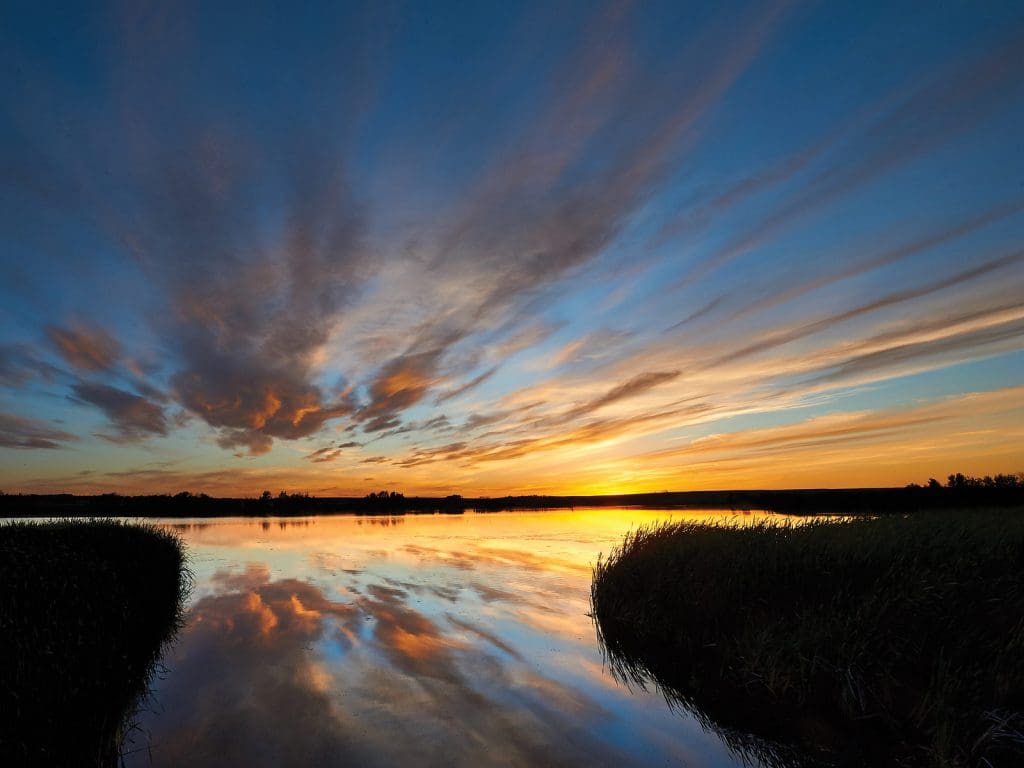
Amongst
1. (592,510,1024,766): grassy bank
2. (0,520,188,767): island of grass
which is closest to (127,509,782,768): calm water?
(0,520,188,767): island of grass

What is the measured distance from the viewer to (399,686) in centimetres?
1302

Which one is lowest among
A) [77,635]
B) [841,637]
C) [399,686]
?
[399,686]

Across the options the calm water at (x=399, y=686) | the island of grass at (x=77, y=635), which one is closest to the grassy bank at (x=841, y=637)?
the calm water at (x=399, y=686)

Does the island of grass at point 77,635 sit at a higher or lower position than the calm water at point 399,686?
higher

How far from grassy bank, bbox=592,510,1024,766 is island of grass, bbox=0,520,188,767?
1199cm

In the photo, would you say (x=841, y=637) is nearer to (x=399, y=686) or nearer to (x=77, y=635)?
(x=399, y=686)

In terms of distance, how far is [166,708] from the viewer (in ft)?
38.7

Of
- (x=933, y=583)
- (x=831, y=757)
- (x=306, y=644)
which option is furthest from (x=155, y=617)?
(x=933, y=583)

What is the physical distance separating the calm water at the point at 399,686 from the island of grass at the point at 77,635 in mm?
776

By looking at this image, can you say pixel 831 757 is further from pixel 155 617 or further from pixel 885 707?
pixel 155 617

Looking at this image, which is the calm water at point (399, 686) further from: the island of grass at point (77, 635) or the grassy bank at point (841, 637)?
the grassy bank at point (841, 637)

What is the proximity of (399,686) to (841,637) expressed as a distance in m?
10.7

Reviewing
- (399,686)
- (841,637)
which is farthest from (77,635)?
(841,637)

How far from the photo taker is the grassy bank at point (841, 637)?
9578 millimetres
